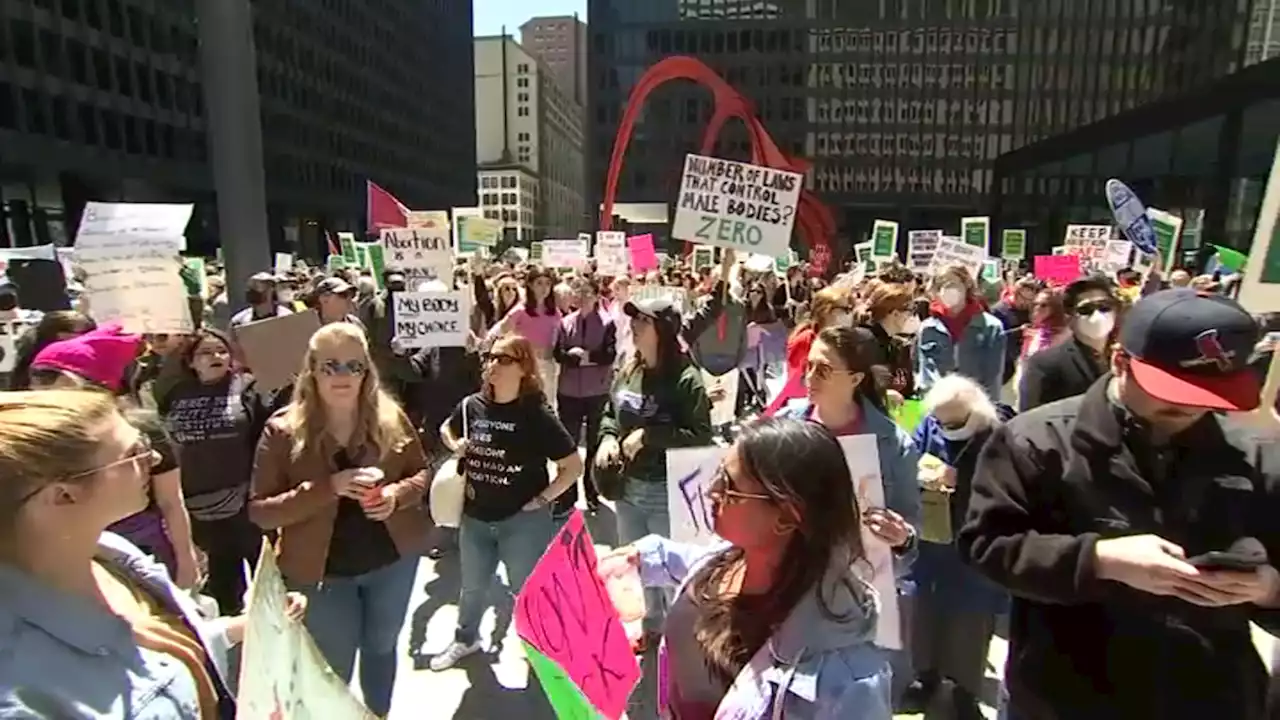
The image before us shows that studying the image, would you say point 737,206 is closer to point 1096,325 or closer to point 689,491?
point 1096,325

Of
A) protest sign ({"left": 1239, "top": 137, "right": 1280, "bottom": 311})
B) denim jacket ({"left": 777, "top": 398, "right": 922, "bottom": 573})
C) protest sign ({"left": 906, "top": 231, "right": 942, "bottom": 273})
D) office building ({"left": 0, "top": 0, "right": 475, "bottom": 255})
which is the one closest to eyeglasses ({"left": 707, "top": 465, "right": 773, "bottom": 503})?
denim jacket ({"left": 777, "top": 398, "right": 922, "bottom": 573})

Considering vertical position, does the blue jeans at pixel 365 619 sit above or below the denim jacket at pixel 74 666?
below

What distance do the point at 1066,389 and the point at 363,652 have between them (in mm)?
3245

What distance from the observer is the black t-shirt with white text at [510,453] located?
4.31 metres

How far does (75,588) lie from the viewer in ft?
5.21

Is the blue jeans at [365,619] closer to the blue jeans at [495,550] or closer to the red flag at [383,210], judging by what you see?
the blue jeans at [495,550]

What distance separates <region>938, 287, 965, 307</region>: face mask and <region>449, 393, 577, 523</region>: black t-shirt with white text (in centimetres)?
353

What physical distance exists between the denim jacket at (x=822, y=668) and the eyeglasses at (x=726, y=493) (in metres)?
0.20

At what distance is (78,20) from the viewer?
4188 centimetres

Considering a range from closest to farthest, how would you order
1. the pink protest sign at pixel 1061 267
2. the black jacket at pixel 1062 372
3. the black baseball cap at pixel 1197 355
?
the black baseball cap at pixel 1197 355 → the black jacket at pixel 1062 372 → the pink protest sign at pixel 1061 267

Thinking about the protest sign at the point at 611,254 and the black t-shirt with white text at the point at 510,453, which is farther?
the protest sign at the point at 611,254

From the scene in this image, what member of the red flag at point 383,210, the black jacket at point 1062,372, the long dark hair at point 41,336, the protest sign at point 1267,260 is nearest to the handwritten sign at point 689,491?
the protest sign at point 1267,260

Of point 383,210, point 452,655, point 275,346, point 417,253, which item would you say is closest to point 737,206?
point 275,346

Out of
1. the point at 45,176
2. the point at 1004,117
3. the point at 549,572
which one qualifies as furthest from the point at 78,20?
the point at 1004,117
